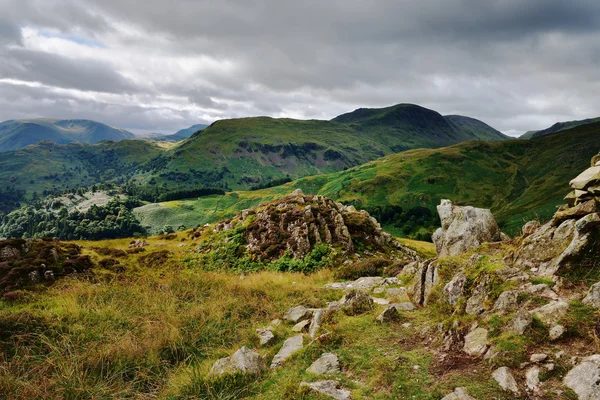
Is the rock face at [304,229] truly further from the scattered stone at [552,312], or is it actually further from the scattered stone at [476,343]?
the scattered stone at [552,312]

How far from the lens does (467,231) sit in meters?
23.5

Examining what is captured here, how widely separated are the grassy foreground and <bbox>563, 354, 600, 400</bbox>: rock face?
1.44m

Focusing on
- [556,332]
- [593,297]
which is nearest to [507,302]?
[556,332]

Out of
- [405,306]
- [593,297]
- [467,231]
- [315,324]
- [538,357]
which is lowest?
[315,324]

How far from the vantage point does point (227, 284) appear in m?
16.5

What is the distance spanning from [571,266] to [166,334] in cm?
1349

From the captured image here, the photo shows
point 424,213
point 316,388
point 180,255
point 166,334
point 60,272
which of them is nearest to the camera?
point 316,388

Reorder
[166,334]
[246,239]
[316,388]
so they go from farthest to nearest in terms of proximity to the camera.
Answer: [246,239] < [166,334] < [316,388]

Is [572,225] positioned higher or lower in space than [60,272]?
higher

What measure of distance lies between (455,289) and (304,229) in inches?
1098

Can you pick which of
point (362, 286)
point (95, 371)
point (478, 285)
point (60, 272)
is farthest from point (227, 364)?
point (60, 272)

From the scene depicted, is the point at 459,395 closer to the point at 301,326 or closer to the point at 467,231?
the point at 301,326

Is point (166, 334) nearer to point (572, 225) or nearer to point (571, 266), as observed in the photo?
point (571, 266)

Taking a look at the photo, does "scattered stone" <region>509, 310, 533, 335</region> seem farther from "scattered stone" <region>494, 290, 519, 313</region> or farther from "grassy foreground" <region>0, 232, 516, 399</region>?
"grassy foreground" <region>0, 232, 516, 399</region>
